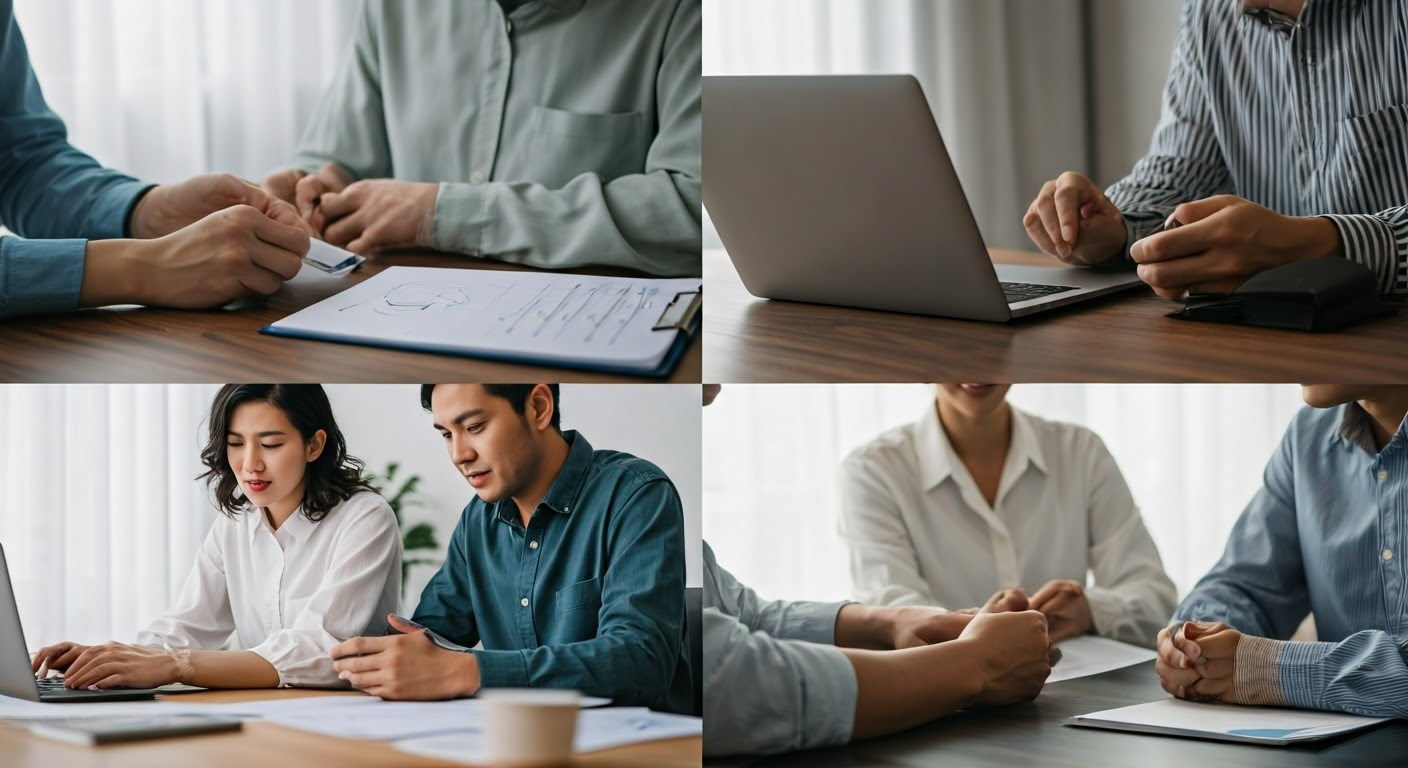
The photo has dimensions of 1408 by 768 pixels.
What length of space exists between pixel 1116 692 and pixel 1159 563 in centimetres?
15

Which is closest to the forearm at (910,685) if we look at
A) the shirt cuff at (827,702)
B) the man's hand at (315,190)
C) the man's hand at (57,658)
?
the shirt cuff at (827,702)

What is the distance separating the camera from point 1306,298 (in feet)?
2.46

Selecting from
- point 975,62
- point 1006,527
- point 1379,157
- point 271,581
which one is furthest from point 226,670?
point 975,62

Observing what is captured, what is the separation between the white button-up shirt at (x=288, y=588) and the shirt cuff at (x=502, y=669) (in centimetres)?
7

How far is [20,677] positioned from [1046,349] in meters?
0.75

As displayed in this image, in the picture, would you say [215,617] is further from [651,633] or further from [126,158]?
[126,158]

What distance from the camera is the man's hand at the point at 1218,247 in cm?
83

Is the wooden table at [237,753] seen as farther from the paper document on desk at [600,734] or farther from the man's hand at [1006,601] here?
the man's hand at [1006,601]

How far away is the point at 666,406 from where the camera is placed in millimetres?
680

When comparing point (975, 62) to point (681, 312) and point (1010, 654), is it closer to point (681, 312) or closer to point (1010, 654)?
point (1010, 654)

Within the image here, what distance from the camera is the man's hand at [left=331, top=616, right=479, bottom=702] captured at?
0.69m

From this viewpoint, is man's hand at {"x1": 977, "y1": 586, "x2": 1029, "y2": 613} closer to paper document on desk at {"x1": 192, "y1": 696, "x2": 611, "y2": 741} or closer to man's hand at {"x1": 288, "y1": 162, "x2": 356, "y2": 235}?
paper document on desk at {"x1": 192, "y1": 696, "x2": 611, "y2": 741}

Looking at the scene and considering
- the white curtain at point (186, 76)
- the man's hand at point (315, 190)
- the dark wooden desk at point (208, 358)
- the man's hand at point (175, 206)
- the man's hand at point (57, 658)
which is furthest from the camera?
the white curtain at point (186, 76)

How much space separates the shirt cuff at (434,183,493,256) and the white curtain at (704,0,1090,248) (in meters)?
2.20
